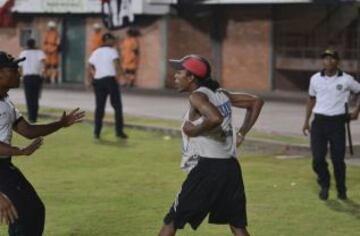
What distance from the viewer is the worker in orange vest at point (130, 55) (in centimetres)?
2870

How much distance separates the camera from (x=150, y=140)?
1620cm

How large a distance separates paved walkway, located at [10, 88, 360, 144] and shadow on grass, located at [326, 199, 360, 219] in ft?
16.3

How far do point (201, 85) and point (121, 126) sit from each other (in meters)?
9.56

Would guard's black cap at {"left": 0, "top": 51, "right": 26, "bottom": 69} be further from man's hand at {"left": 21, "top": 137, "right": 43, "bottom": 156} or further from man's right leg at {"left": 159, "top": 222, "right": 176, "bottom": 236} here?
man's right leg at {"left": 159, "top": 222, "right": 176, "bottom": 236}

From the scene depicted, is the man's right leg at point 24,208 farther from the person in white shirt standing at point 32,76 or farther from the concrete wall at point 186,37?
the concrete wall at point 186,37

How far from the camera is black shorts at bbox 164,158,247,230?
6.73 metres

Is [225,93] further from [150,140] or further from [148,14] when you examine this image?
[148,14]

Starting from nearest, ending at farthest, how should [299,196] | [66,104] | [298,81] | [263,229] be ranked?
[263,229] < [299,196] < [66,104] < [298,81]

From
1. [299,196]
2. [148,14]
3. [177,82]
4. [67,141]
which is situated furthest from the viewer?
[148,14]

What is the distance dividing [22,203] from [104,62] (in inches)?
379

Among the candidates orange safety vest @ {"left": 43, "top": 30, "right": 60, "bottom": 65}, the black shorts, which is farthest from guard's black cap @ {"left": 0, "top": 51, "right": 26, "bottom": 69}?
orange safety vest @ {"left": 43, "top": 30, "right": 60, "bottom": 65}

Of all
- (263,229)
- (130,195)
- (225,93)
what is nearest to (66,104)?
(130,195)

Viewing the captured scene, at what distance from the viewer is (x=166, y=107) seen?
22516 millimetres

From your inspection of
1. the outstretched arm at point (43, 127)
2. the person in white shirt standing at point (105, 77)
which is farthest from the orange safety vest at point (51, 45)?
the outstretched arm at point (43, 127)
